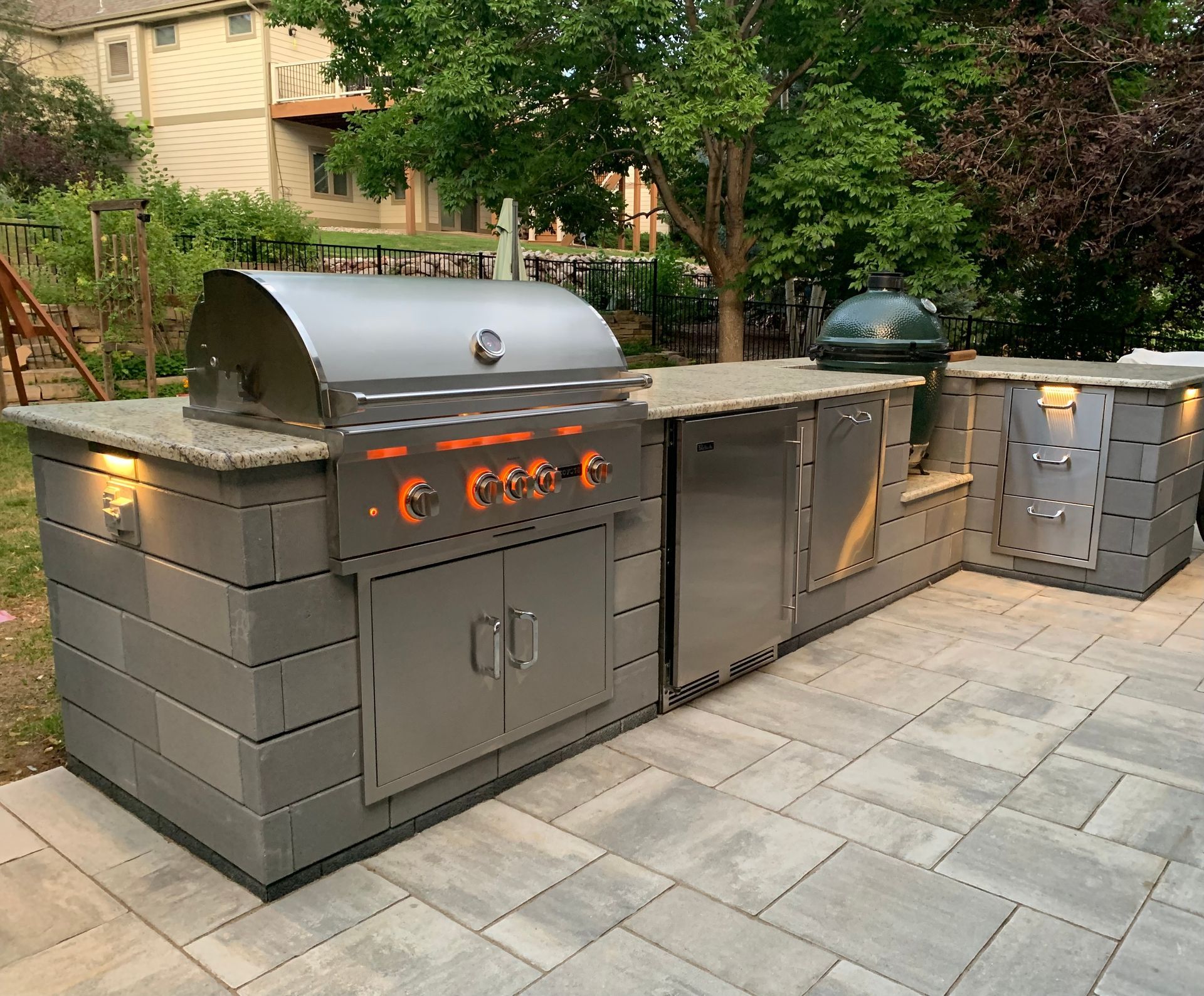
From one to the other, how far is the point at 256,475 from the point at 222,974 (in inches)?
41.3

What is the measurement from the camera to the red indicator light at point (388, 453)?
7.54ft

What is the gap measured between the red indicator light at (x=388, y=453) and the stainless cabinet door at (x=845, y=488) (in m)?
2.16

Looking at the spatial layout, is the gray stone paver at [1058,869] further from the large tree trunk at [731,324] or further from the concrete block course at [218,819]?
the large tree trunk at [731,324]

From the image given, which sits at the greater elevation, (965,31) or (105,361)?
(965,31)

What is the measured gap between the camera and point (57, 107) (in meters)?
18.4

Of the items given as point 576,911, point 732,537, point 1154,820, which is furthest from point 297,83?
point 1154,820

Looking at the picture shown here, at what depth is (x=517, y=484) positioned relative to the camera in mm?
2658

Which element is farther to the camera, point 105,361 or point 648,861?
point 105,361

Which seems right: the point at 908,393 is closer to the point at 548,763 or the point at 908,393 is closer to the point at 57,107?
the point at 548,763

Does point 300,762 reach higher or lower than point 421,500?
lower

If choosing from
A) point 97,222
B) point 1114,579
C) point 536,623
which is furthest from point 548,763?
point 97,222

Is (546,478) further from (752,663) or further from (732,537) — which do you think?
(752,663)

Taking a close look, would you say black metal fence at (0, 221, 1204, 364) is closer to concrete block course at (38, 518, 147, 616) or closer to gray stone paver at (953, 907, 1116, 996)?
concrete block course at (38, 518, 147, 616)

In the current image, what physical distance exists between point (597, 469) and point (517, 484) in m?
0.35
